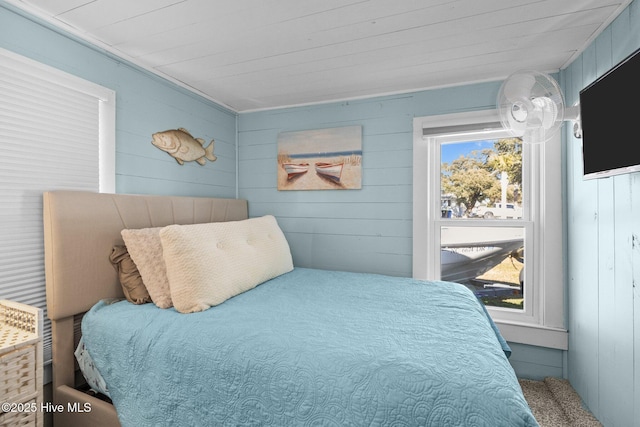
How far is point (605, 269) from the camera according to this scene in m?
1.72

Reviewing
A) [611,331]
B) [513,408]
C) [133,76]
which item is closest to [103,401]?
[513,408]

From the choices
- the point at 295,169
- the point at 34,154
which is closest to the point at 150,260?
the point at 34,154

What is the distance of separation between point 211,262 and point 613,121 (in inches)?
79.6

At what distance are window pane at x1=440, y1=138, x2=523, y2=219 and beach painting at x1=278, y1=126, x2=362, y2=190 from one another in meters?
0.72

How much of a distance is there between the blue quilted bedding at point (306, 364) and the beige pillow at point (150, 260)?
0.09 m

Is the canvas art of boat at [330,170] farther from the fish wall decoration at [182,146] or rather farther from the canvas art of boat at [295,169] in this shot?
the fish wall decoration at [182,146]

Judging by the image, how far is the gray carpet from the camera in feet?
5.99

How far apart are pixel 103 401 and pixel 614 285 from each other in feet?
8.50

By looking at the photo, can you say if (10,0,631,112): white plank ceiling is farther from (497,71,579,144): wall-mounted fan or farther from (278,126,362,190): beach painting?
(278,126,362,190): beach painting

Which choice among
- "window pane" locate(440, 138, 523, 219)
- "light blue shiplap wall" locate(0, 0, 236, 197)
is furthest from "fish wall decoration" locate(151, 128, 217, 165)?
"window pane" locate(440, 138, 523, 219)

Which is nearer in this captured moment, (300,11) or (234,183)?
(300,11)

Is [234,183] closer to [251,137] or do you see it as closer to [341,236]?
[251,137]

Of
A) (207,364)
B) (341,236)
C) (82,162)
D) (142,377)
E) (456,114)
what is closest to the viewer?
(207,364)

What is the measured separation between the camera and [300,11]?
61.2 inches
